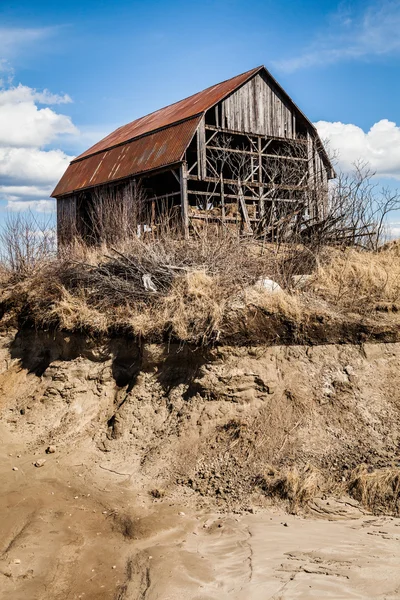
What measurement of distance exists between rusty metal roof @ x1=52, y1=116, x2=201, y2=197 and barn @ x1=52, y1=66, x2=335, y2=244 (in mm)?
46

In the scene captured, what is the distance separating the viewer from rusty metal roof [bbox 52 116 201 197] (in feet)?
58.3

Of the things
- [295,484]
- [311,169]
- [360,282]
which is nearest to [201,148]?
[311,169]

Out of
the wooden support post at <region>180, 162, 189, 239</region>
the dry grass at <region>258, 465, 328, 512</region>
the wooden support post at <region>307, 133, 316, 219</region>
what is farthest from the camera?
the wooden support post at <region>180, 162, 189, 239</region>

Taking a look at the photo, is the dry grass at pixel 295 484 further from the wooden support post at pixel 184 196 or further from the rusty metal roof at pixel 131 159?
the rusty metal roof at pixel 131 159

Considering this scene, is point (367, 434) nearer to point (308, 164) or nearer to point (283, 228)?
point (283, 228)

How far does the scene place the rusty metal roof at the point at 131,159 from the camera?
17.8 m

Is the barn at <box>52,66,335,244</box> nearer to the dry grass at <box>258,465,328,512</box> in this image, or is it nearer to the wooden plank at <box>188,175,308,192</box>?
the wooden plank at <box>188,175,308,192</box>

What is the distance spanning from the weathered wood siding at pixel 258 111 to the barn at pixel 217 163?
1.3 inches

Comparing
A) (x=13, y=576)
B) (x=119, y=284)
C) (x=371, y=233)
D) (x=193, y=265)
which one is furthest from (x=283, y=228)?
(x=13, y=576)

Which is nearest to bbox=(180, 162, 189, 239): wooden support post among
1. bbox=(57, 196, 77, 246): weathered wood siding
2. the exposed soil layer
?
bbox=(57, 196, 77, 246): weathered wood siding

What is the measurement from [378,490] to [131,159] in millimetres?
15099

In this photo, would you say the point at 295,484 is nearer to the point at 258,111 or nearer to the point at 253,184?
the point at 253,184

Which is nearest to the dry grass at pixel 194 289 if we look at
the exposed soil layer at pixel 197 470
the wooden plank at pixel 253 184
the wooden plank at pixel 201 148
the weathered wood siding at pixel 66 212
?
the exposed soil layer at pixel 197 470

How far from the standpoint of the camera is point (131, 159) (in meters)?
19.9
